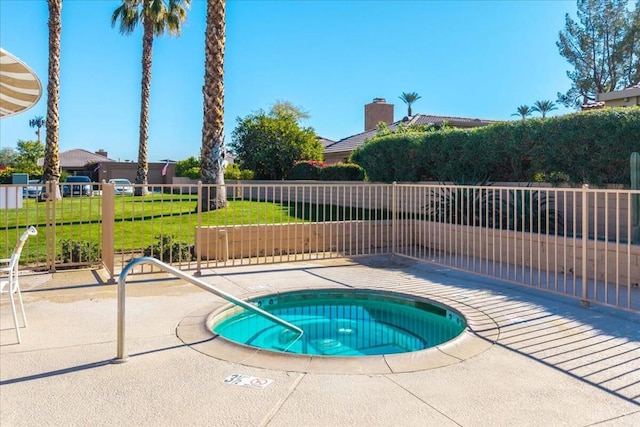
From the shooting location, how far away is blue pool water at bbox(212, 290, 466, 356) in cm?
494

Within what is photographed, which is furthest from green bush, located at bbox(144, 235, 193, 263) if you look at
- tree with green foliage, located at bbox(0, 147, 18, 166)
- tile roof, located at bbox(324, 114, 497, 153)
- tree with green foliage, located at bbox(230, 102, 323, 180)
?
tree with green foliage, located at bbox(0, 147, 18, 166)

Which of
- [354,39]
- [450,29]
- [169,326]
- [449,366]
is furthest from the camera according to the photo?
[354,39]

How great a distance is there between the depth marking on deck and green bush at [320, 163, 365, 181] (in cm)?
1467

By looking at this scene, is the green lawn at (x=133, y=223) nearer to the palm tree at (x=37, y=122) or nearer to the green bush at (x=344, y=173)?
the green bush at (x=344, y=173)

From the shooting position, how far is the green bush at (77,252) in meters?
7.75

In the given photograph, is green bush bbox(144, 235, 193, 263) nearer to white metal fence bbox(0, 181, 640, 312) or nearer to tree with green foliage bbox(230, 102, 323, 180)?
white metal fence bbox(0, 181, 640, 312)

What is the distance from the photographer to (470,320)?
5012 millimetres

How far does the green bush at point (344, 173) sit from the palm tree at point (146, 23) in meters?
8.53

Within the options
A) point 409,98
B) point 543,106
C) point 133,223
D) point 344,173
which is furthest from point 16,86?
point 409,98

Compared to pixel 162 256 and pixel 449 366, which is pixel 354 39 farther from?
pixel 449 366

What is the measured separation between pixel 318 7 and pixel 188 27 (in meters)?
10.3

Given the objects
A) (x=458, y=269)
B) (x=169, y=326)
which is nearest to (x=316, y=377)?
(x=169, y=326)

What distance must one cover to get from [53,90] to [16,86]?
1395cm

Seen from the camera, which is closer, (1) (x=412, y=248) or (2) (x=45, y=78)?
(1) (x=412, y=248)
